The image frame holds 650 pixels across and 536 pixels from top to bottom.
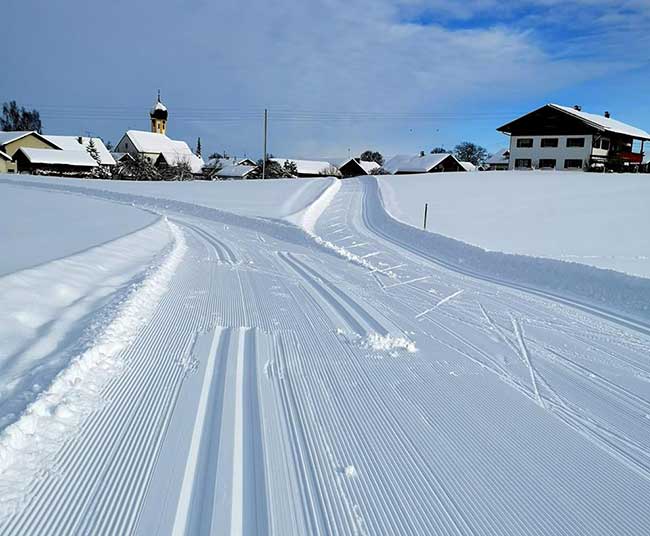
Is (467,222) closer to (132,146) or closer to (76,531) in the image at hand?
(76,531)

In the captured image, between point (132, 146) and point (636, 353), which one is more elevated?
point (132, 146)

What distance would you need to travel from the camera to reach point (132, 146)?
81750mm

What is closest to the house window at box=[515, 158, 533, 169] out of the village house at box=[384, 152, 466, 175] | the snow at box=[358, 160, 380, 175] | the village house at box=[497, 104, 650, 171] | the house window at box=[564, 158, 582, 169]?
the village house at box=[497, 104, 650, 171]

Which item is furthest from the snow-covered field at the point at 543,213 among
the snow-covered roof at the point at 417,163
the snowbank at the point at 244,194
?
the snow-covered roof at the point at 417,163

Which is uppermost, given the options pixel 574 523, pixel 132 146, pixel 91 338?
pixel 132 146

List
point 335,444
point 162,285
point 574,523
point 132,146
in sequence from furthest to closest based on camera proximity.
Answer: point 132,146
point 162,285
point 335,444
point 574,523

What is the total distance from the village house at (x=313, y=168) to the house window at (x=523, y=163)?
96.1ft

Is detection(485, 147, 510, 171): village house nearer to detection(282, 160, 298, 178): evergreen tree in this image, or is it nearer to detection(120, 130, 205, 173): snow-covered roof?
detection(282, 160, 298, 178): evergreen tree

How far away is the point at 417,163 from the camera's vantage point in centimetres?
7388

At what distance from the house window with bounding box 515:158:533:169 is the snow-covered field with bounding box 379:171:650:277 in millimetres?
17408

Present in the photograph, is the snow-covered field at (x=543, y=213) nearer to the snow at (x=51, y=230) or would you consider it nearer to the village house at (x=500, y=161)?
the snow at (x=51, y=230)

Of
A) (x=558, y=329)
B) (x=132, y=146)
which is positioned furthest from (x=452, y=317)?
(x=132, y=146)

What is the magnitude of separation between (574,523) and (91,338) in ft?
15.1

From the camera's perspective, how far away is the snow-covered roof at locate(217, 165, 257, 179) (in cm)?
7706
